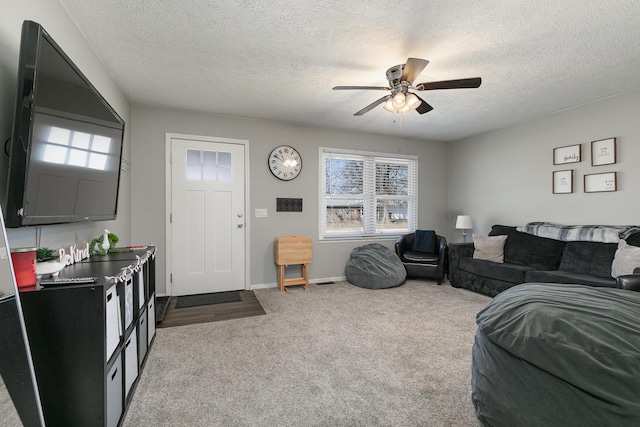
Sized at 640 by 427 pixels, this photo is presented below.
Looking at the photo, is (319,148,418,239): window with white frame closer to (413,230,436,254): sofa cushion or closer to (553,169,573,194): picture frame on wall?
(413,230,436,254): sofa cushion

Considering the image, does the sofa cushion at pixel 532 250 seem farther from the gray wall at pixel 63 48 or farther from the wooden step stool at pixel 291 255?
the gray wall at pixel 63 48

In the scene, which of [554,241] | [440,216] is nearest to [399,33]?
[554,241]

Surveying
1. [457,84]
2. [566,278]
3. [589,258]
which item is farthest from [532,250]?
[457,84]

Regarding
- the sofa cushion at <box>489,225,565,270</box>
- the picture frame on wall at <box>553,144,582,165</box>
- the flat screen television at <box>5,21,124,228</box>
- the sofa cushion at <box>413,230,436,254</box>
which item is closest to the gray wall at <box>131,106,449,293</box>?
the sofa cushion at <box>413,230,436,254</box>

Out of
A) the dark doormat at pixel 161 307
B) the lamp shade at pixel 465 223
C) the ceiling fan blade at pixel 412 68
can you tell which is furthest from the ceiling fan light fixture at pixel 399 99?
the dark doormat at pixel 161 307

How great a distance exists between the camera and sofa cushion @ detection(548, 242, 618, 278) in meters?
3.07

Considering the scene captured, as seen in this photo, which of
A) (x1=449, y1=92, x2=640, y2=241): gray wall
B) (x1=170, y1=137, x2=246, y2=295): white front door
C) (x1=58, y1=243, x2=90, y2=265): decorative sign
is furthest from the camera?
(x1=170, y1=137, x2=246, y2=295): white front door

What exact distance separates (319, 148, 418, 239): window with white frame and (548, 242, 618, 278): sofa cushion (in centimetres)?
229

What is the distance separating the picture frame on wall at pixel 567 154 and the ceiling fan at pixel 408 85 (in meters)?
2.34

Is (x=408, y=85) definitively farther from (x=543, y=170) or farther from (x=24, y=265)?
(x=543, y=170)

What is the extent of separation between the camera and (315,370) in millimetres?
2053

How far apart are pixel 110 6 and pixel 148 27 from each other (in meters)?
0.25

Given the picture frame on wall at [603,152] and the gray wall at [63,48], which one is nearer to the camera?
the gray wall at [63,48]

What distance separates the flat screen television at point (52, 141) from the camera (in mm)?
1218
